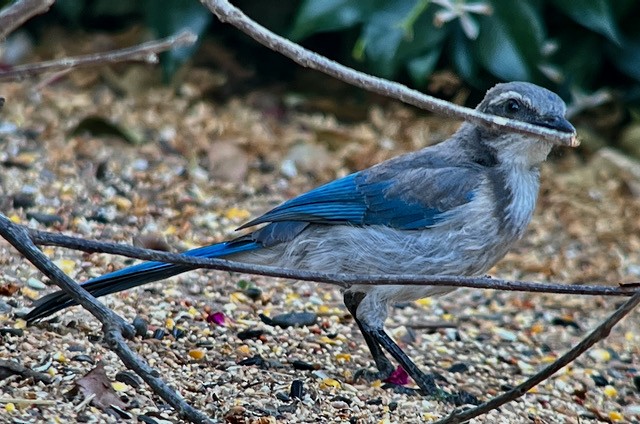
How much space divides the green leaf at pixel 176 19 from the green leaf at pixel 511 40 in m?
1.66

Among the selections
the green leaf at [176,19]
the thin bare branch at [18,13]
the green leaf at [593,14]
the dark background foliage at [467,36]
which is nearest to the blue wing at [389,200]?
the dark background foliage at [467,36]

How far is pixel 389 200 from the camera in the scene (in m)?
4.25

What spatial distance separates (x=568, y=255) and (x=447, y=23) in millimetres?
1539

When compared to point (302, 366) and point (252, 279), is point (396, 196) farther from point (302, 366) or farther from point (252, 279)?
point (252, 279)

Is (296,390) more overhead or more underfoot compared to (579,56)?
more underfoot

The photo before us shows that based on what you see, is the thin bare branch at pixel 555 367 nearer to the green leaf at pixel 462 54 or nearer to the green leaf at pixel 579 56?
the green leaf at pixel 462 54

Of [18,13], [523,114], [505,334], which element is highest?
[18,13]

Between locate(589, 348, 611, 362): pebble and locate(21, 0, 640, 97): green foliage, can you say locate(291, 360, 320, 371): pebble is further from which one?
locate(21, 0, 640, 97): green foliage

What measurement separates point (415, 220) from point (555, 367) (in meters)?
1.27

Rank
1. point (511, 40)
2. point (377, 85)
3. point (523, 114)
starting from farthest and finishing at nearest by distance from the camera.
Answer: point (511, 40)
point (523, 114)
point (377, 85)

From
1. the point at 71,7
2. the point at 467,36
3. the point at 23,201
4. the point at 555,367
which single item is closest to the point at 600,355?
the point at 555,367

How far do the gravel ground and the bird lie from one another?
28 cm

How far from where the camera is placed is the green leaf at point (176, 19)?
21.3 feet

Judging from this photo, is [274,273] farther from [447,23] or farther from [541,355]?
[447,23]
